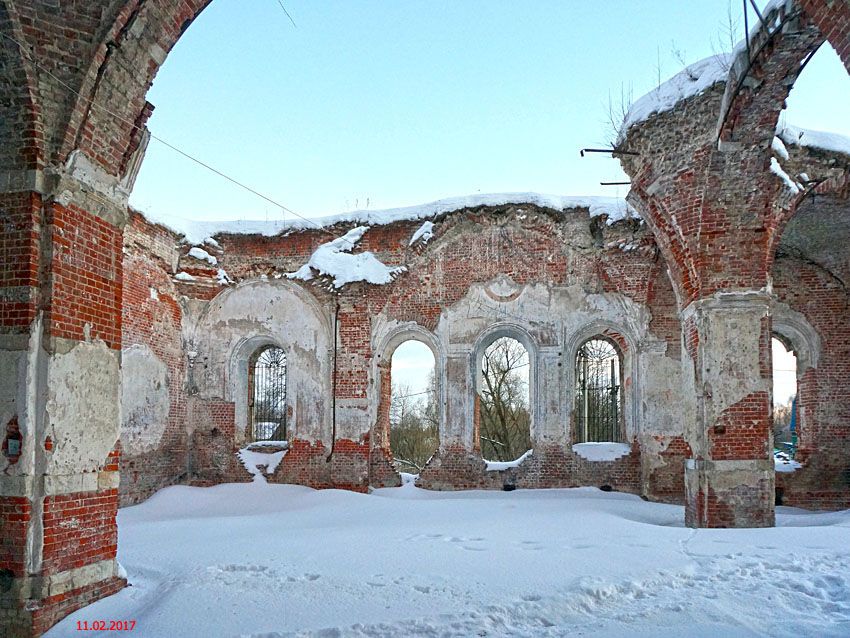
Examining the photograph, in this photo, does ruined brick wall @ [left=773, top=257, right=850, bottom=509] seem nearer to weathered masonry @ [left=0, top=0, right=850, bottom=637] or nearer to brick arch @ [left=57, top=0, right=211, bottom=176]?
weathered masonry @ [left=0, top=0, right=850, bottom=637]

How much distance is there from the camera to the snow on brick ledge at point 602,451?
12414 millimetres

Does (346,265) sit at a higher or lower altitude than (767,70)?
lower

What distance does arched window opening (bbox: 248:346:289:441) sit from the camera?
14.1m

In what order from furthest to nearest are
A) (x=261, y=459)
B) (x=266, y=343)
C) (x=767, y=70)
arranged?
(x=266, y=343), (x=261, y=459), (x=767, y=70)

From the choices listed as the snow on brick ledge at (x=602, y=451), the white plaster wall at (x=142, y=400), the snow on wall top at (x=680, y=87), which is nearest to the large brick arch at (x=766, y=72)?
the snow on wall top at (x=680, y=87)

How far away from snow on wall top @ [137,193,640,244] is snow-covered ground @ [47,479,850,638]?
5877 mm

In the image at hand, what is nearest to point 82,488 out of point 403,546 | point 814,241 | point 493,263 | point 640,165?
point 403,546

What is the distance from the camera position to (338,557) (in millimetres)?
6910

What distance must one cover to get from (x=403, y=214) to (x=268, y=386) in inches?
178

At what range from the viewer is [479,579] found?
5.88 metres

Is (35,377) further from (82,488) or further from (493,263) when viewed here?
(493,263)

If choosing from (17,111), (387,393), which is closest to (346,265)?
(387,393)
